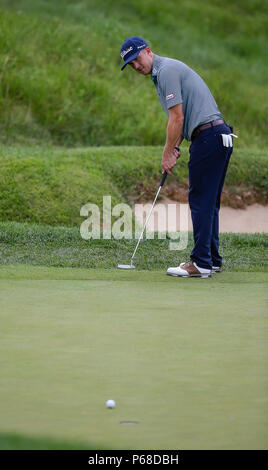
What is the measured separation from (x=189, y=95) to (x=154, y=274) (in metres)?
1.39

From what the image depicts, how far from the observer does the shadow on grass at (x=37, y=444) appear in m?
2.85

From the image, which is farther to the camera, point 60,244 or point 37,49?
point 37,49

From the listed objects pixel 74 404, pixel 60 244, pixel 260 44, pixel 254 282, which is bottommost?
pixel 74 404

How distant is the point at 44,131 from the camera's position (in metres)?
17.5

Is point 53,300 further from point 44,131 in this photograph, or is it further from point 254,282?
point 44,131

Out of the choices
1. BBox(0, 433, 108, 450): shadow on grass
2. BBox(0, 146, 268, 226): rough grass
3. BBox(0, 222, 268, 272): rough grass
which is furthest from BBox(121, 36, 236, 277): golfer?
BBox(0, 146, 268, 226): rough grass

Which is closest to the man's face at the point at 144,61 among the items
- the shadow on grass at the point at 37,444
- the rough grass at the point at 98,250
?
the rough grass at the point at 98,250

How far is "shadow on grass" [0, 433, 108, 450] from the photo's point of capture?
2.85m

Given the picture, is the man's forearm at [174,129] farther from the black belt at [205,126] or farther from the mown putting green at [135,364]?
the mown putting green at [135,364]

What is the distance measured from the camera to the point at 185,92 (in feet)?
22.7

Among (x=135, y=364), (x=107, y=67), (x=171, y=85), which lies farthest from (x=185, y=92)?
(x=107, y=67)

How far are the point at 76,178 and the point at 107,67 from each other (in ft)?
26.3

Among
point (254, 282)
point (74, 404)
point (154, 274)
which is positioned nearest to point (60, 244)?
point (154, 274)

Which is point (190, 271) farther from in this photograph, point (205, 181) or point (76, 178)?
point (76, 178)
